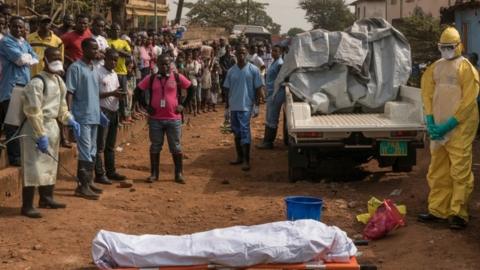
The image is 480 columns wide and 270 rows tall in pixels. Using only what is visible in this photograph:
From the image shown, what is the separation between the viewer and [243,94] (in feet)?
35.0

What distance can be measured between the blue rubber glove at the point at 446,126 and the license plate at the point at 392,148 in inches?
76.1

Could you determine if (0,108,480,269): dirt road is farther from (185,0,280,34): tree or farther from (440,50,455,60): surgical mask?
(185,0,280,34): tree

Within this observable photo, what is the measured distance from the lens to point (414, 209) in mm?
7871

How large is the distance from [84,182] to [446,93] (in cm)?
419

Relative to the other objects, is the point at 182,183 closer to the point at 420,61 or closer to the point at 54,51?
the point at 54,51

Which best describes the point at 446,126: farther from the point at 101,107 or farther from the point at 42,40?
the point at 42,40

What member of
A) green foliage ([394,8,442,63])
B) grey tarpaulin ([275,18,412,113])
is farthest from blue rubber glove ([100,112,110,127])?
green foliage ([394,8,442,63])

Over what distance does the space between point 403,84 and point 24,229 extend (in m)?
6.05

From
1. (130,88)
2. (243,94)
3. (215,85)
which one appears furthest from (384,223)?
(215,85)

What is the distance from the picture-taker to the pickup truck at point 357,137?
Result: 28.9 feet

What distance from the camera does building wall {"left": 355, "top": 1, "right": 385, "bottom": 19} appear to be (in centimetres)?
6010

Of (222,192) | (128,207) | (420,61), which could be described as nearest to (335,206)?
(222,192)

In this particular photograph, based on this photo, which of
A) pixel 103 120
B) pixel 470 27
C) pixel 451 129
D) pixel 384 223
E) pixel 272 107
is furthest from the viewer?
pixel 470 27

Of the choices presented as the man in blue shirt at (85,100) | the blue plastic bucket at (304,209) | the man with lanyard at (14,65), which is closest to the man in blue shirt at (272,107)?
the man in blue shirt at (85,100)
